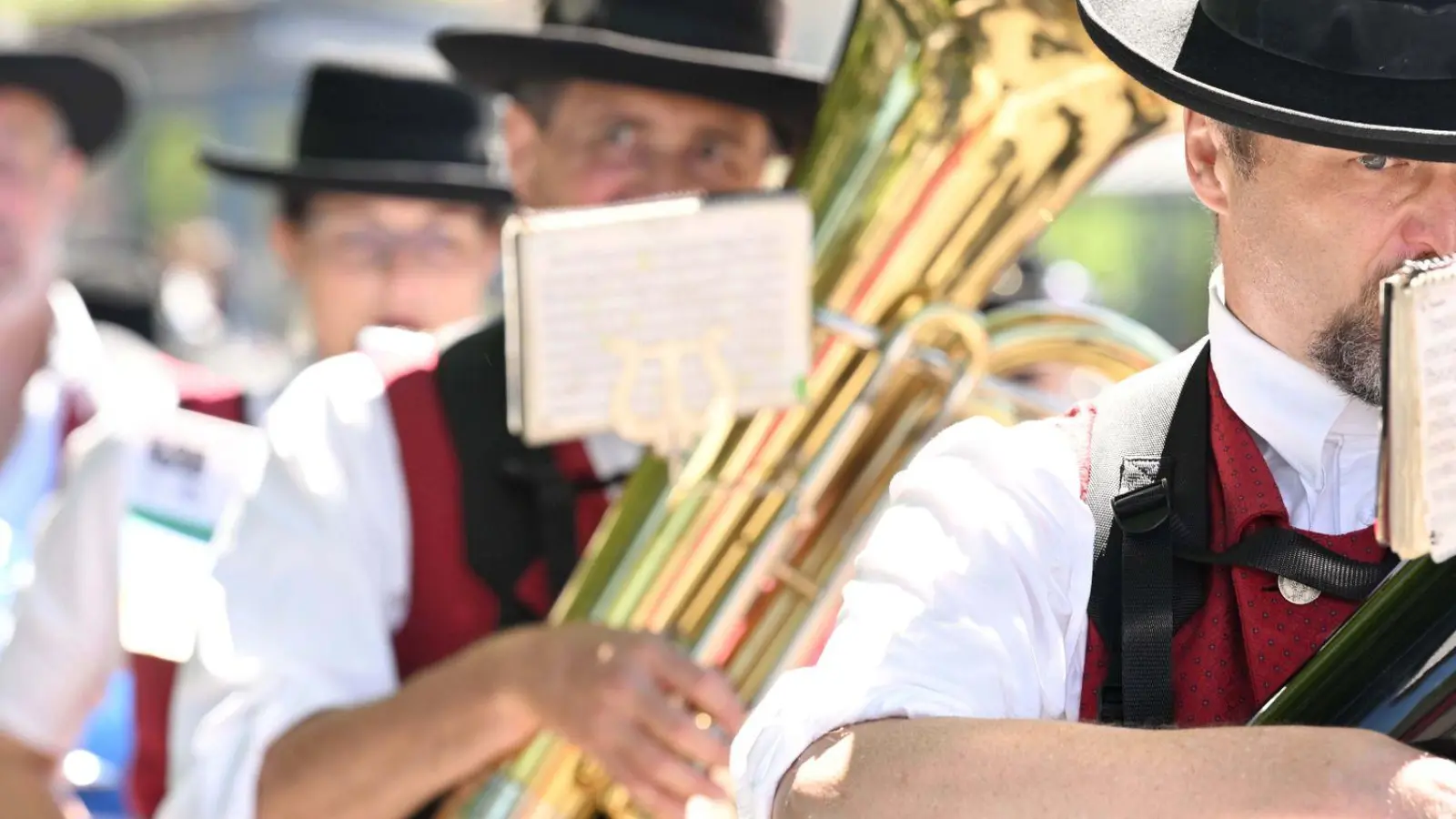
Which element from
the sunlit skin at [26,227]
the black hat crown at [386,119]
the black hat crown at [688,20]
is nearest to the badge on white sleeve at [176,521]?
the sunlit skin at [26,227]

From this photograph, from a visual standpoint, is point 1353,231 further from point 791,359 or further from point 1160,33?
point 791,359

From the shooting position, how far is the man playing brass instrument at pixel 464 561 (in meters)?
2.30

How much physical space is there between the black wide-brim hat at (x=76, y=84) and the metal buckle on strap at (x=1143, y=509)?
2906mm

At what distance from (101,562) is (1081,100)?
1.47 meters

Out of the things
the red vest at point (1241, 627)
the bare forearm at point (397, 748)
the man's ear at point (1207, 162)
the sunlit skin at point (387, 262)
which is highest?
the man's ear at point (1207, 162)

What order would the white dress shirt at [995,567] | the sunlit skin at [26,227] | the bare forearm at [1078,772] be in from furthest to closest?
the sunlit skin at [26,227] → the white dress shirt at [995,567] → the bare forearm at [1078,772]

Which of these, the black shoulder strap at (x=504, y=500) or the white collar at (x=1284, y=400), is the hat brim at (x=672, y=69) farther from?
the white collar at (x=1284, y=400)

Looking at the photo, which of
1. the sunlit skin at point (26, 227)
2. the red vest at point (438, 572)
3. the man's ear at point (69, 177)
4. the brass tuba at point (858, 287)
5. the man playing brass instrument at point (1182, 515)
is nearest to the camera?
the man playing brass instrument at point (1182, 515)

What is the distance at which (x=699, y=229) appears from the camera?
212 centimetres

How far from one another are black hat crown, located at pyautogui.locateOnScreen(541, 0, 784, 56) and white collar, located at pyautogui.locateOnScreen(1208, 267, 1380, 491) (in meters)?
1.48

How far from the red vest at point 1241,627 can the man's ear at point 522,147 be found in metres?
1.59

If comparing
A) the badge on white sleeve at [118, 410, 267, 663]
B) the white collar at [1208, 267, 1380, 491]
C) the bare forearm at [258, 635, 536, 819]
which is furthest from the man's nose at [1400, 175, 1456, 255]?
the badge on white sleeve at [118, 410, 267, 663]

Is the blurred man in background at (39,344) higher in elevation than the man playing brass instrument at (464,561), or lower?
lower

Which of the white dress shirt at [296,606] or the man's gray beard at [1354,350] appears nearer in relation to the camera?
the man's gray beard at [1354,350]
